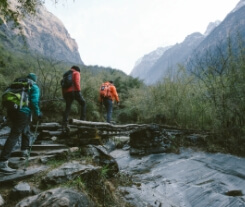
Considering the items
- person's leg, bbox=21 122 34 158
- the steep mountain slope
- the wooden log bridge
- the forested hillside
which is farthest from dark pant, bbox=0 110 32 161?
the steep mountain slope

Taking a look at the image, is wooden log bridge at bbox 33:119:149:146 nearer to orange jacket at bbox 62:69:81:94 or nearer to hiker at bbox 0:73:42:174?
orange jacket at bbox 62:69:81:94

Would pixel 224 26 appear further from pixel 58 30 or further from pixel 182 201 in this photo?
pixel 182 201

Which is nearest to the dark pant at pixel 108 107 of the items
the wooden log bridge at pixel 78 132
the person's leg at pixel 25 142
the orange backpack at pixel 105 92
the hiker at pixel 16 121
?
the orange backpack at pixel 105 92

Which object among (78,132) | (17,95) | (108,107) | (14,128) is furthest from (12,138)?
(108,107)

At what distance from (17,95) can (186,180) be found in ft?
15.0

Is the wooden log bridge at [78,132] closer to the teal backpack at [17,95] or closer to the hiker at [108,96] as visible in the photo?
the hiker at [108,96]

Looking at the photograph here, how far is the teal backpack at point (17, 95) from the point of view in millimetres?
4367

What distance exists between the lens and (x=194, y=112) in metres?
11.0

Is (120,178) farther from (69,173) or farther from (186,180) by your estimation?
(69,173)

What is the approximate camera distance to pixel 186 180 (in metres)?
6.21

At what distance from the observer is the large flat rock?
500 cm

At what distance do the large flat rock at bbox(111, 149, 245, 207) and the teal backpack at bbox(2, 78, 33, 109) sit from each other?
2.89m

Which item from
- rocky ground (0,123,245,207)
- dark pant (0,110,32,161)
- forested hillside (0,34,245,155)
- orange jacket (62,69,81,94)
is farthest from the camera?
forested hillside (0,34,245,155)

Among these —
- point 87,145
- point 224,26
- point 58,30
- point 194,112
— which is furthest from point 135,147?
point 58,30
